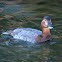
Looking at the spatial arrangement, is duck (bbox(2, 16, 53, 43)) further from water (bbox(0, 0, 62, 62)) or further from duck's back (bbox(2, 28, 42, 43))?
water (bbox(0, 0, 62, 62))

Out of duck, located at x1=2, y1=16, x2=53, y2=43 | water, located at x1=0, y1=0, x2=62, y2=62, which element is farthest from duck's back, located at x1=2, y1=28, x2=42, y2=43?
water, located at x1=0, y1=0, x2=62, y2=62

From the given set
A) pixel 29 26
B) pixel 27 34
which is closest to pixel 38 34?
pixel 27 34

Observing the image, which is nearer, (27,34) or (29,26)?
(27,34)

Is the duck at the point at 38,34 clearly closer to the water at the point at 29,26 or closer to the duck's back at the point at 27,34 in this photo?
the duck's back at the point at 27,34

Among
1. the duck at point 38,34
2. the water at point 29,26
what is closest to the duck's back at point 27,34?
the duck at point 38,34

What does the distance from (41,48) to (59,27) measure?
2.55m

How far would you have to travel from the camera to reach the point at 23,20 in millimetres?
12406

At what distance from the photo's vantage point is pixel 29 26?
1162cm

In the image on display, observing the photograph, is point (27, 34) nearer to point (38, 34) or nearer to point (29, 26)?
point (38, 34)

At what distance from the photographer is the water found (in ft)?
27.0

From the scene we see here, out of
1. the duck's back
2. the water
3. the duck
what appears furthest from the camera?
the duck's back

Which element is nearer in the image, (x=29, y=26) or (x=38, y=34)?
(x=38, y=34)

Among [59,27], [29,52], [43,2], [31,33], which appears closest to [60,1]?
[43,2]

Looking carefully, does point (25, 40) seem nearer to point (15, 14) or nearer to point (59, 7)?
point (15, 14)
